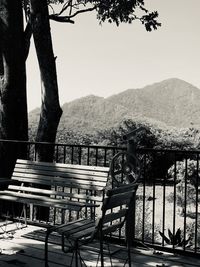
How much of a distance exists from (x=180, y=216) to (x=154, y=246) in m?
7.36

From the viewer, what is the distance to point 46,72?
9250 mm

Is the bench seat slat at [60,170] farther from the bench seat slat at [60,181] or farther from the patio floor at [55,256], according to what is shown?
the patio floor at [55,256]

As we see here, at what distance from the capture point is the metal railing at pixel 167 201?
5684 millimetres

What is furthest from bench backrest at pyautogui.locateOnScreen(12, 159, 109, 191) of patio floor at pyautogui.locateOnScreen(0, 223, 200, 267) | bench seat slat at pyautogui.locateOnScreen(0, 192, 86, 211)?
patio floor at pyautogui.locateOnScreen(0, 223, 200, 267)

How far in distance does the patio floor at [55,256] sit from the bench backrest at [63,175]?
0.81 m

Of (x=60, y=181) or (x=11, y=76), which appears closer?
(x=60, y=181)

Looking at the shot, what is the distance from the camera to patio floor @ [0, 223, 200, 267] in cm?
517

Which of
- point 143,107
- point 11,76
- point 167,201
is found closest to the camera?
point 11,76

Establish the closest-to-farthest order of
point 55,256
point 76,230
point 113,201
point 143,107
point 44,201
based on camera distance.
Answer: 1. point 113,201
2. point 76,230
3. point 55,256
4. point 44,201
5. point 143,107

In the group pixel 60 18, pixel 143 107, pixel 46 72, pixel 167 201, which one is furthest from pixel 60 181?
pixel 143 107

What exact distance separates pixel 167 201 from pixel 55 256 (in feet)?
34.2

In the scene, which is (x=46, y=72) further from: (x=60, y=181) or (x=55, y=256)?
(x=55, y=256)

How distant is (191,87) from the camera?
1850 inches

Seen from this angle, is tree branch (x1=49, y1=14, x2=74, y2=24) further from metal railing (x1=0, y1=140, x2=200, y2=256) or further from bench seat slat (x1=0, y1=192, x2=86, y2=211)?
bench seat slat (x1=0, y1=192, x2=86, y2=211)
